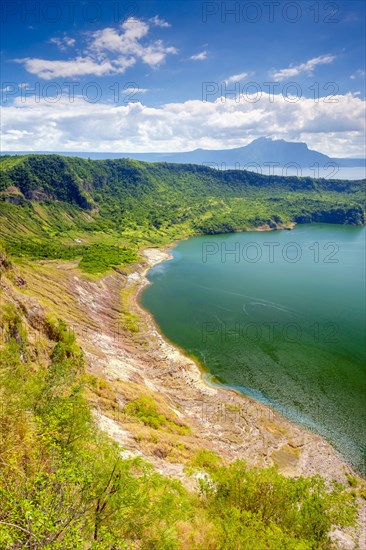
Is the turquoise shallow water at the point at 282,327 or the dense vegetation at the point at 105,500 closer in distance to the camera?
the dense vegetation at the point at 105,500

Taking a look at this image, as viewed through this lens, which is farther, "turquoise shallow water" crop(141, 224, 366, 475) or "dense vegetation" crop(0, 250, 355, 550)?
"turquoise shallow water" crop(141, 224, 366, 475)

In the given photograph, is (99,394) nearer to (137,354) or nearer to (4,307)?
(4,307)

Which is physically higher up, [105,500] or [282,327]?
[105,500]

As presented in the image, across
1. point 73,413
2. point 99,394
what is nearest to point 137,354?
point 99,394

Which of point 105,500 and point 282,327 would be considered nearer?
point 105,500
